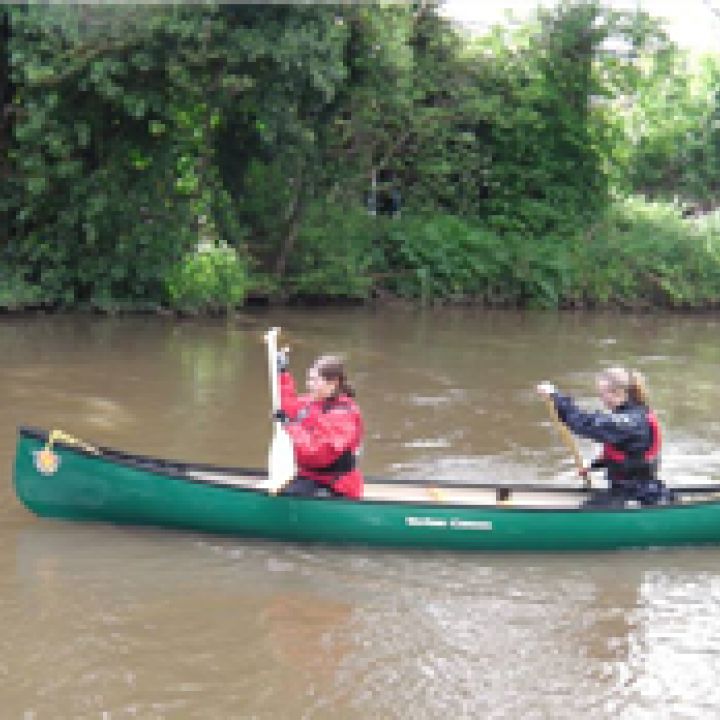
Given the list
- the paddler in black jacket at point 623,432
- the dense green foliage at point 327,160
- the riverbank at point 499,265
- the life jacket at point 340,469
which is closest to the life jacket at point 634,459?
the paddler in black jacket at point 623,432

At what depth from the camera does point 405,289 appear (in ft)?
65.6

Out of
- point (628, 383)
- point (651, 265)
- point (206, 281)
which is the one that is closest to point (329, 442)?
point (628, 383)

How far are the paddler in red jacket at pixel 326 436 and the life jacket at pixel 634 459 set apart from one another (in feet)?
5.18

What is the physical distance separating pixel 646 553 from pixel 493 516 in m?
1.08

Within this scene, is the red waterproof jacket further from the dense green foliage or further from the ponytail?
the dense green foliage

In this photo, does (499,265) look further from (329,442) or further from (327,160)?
(329,442)

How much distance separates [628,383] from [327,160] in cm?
1236

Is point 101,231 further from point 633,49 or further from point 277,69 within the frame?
point 633,49

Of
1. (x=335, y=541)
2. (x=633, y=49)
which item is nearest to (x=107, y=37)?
(x=335, y=541)

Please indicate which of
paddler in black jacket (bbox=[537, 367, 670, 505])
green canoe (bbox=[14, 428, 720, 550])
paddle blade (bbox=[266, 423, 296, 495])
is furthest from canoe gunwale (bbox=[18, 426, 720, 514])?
paddler in black jacket (bbox=[537, 367, 670, 505])

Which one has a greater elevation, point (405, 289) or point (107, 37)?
point (107, 37)

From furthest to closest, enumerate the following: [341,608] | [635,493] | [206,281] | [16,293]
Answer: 1. [206,281]
2. [16,293]
3. [635,493]
4. [341,608]

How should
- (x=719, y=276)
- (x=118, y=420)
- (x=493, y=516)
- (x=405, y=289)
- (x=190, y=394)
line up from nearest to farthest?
(x=493, y=516) < (x=118, y=420) < (x=190, y=394) < (x=405, y=289) < (x=719, y=276)

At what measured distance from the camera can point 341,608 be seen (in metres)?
6.43
